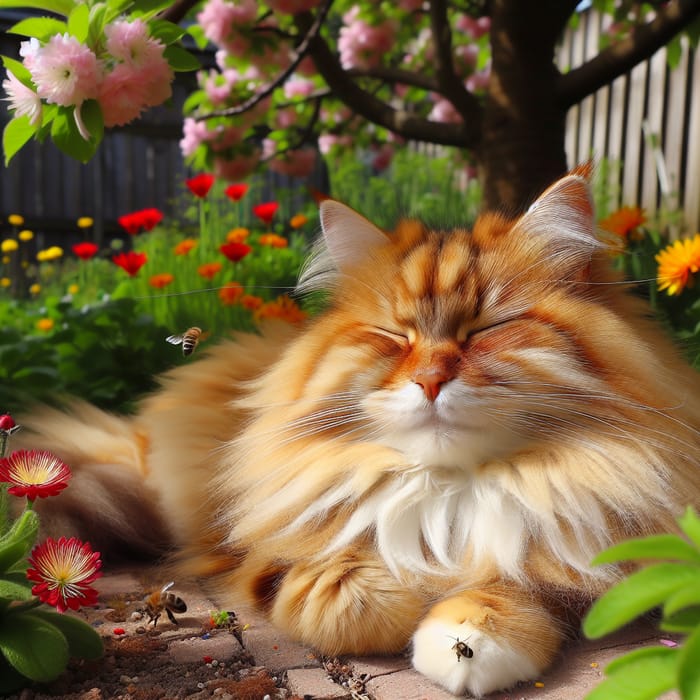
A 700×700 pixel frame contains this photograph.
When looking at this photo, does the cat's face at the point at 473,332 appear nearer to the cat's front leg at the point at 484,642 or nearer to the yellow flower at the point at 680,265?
the cat's front leg at the point at 484,642

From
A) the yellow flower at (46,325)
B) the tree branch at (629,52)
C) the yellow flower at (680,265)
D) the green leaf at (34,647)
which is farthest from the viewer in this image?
the yellow flower at (46,325)

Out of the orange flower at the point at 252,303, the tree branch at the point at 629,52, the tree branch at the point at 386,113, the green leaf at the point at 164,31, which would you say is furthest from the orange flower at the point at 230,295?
the green leaf at the point at 164,31

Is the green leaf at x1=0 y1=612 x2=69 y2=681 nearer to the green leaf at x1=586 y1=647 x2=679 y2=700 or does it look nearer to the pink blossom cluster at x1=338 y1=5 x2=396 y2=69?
the green leaf at x1=586 y1=647 x2=679 y2=700

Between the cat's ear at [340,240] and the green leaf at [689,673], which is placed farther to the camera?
the cat's ear at [340,240]

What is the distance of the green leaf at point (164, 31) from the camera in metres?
1.91

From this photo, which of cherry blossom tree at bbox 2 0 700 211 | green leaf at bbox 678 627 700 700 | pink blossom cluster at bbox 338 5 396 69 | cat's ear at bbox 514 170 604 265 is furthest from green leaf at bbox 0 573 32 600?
pink blossom cluster at bbox 338 5 396 69

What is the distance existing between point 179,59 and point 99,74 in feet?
0.78

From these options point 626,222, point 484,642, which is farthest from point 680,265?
point 484,642

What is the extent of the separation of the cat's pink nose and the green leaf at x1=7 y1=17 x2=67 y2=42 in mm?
1177

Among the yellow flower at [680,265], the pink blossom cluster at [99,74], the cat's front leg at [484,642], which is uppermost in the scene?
the pink blossom cluster at [99,74]

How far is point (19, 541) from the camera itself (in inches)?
56.7

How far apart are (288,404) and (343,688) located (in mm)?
683

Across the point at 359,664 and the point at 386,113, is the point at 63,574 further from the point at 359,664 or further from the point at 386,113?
the point at 386,113

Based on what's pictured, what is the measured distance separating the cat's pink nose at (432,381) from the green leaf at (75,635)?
782 mm
